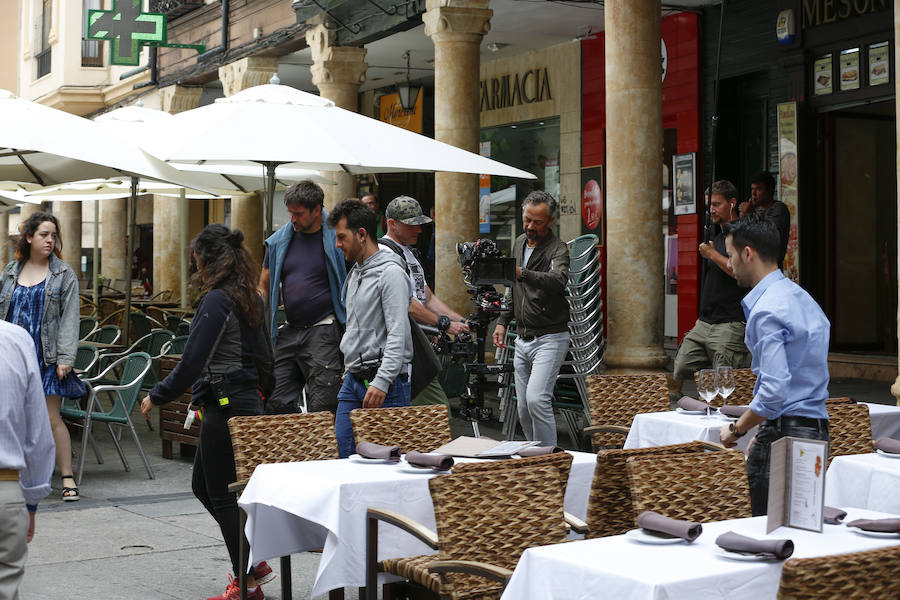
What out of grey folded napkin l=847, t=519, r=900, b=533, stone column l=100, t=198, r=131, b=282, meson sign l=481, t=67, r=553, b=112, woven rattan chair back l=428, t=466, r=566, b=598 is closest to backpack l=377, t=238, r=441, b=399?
woven rattan chair back l=428, t=466, r=566, b=598

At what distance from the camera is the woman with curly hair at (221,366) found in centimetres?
573

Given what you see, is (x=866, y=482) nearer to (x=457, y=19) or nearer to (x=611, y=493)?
(x=611, y=493)

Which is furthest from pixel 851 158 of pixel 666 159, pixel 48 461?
pixel 48 461

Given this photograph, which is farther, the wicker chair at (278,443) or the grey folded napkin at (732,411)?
the grey folded napkin at (732,411)

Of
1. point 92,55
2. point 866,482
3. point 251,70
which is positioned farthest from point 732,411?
point 92,55

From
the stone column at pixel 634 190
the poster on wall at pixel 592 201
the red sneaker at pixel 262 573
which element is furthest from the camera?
the poster on wall at pixel 592 201

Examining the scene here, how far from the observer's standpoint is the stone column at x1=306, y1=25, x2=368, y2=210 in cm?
1684

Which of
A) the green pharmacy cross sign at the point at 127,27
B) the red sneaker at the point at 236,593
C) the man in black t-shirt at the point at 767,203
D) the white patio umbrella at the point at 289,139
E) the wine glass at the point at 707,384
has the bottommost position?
the red sneaker at the point at 236,593

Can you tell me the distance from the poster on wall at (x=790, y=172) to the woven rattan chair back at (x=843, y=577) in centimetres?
1124

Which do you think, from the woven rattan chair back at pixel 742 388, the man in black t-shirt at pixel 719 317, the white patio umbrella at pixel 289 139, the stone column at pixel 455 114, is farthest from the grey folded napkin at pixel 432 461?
the stone column at pixel 455 114

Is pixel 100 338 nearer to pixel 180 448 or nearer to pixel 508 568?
pixel 180 448

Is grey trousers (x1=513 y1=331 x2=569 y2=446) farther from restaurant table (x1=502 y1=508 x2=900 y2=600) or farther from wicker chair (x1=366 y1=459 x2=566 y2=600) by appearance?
restaurant table (x1=502 y1=508 x2=900 y2=600)

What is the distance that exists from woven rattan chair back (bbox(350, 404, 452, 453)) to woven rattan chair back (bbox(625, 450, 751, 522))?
1.62 meters

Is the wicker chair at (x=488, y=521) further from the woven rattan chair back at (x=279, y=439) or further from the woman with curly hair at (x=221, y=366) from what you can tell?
the woman with curly hair at (x=221, y=366)
